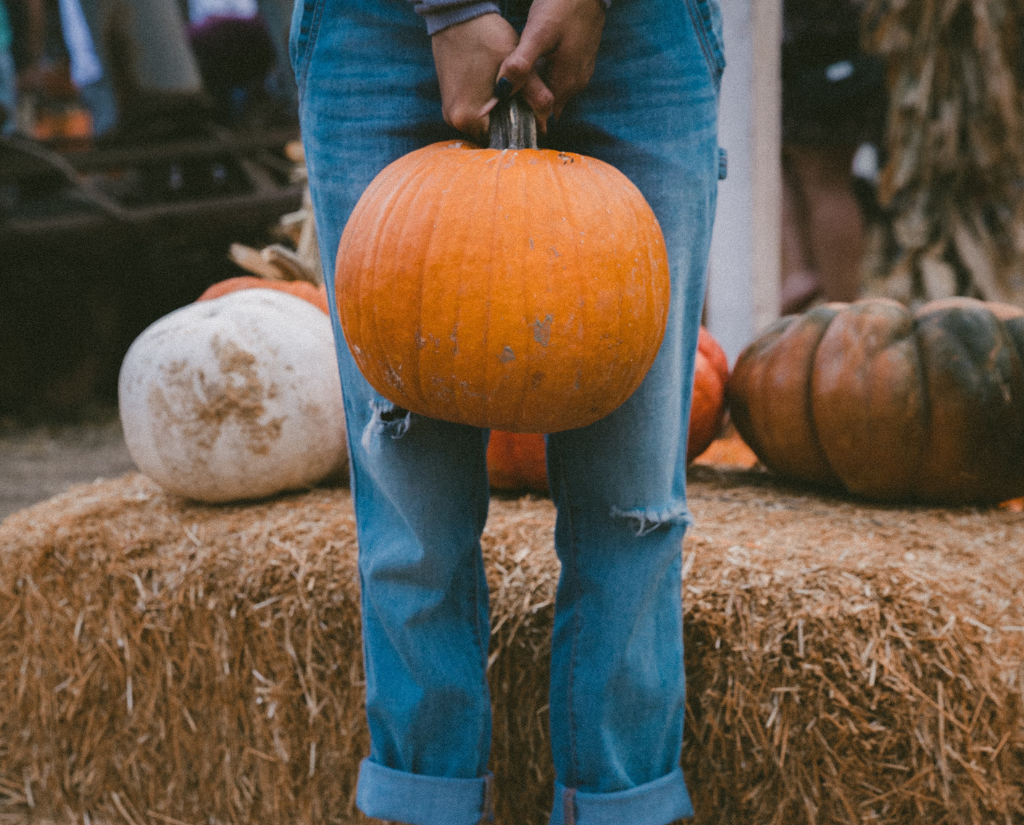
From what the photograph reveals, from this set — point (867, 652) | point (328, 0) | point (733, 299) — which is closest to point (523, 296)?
point (328, 0)

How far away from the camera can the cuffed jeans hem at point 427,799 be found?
971 mm

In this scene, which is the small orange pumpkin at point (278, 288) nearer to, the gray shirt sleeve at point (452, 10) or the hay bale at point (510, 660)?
the hay bale at point (510, 660)

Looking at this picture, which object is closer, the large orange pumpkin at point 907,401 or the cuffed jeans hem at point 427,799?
→ the cuffed jeans hem at point 427,799

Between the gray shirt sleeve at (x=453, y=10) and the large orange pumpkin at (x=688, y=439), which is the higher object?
the gray shirt sleeve at (x=453, y=10)

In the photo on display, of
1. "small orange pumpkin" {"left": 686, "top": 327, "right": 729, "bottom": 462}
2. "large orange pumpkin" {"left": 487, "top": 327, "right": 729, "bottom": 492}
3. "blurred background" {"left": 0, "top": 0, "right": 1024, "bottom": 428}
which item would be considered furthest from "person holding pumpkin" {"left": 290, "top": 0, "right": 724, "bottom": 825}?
"blurred background" {"left": 0, "top": 0, "right": 1024, "bottom": 428}

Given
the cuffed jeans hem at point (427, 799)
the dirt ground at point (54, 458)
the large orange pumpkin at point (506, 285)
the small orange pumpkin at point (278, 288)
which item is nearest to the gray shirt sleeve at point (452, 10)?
the large orange pumpkin at point (506, 285)

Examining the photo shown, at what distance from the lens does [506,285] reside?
72cm

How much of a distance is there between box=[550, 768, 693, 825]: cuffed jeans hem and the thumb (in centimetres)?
77

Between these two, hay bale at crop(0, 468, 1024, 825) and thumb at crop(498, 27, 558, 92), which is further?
hay bale at crop(0, 468, 1024, 825)

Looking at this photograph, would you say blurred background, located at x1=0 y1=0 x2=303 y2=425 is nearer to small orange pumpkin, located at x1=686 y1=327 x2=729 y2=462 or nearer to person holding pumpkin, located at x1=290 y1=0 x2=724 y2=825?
small orange pumpkin, located at x1=686 y1=327 x2=729 y2=462

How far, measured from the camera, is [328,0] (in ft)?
2.87

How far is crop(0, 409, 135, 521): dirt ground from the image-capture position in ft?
10.2

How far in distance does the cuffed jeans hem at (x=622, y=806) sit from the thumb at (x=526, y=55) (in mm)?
774

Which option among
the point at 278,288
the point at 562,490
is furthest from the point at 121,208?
the point at 562,490
